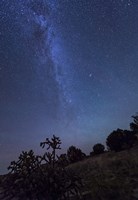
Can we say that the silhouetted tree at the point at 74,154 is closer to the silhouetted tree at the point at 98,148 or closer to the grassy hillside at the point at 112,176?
the silhouetted tree at the point at 98,148

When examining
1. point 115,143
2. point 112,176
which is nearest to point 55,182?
point 112,176

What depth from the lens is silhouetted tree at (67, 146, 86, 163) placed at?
2134cm

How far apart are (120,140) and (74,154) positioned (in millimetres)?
3764

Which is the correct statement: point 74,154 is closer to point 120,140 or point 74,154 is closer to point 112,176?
point 120,140

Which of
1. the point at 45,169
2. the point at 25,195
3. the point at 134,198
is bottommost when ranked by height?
the point at 134,198

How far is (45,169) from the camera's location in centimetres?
1056

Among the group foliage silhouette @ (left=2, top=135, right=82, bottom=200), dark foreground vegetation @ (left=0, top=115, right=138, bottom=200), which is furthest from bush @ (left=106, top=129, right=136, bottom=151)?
foliage silhouette @ (left=2, top=135, right=82, bottom=200)

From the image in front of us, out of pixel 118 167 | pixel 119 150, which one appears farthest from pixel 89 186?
pixel 119 150

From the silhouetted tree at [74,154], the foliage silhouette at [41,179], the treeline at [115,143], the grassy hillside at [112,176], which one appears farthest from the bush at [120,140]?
the foliage silhouette at [41,179]

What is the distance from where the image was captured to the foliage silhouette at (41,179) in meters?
9.92

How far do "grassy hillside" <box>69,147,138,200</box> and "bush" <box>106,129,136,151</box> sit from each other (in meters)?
1.50

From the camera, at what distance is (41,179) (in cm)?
1002

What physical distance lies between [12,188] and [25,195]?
69 cm

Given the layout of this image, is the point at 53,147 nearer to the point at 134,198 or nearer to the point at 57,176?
the point at 57,176
